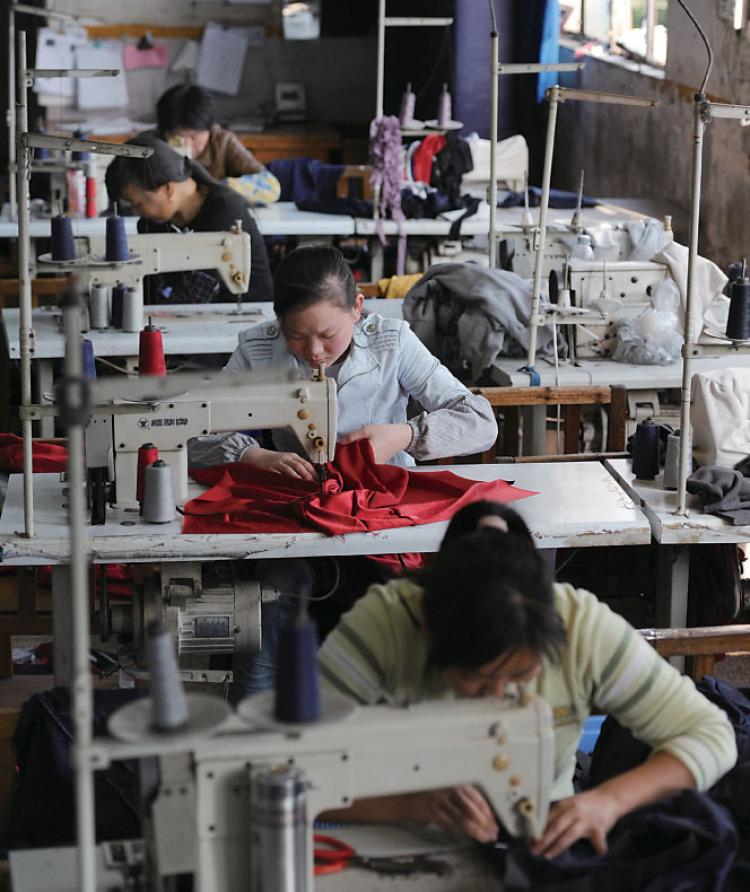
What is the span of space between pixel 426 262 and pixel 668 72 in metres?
2.43

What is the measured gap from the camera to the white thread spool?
4.56 m

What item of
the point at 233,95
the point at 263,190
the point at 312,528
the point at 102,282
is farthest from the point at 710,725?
the point at 233,95

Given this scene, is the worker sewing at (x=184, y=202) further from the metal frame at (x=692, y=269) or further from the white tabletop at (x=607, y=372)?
the metal frame at (x=692, y=269)

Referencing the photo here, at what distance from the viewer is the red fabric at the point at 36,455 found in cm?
336

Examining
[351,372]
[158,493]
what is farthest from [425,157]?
[158,493]

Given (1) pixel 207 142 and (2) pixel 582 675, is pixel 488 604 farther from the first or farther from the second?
(1) pixel 207 142

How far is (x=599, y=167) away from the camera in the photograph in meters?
9.20

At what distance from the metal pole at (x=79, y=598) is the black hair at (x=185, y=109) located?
199 inches

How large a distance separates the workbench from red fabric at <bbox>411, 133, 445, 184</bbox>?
13.6 ft

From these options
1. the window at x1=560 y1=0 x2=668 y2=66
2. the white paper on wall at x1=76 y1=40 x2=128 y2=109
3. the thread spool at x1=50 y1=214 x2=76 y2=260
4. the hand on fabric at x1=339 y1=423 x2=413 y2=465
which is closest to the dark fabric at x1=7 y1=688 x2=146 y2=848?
the hand on fabric at x1=339 y1=423 x2=413 y2=465

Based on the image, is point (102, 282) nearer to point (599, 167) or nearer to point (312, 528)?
point (312, 528)

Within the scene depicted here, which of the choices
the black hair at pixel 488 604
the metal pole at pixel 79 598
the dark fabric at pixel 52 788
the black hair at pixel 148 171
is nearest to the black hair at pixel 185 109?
the black hair at pixel 148 171

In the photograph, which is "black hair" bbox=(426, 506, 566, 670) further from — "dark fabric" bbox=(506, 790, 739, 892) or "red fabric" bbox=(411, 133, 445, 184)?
"red fabric" bbox=(411, 133, 445, 184)

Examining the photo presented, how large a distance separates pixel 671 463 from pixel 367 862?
1596mm
